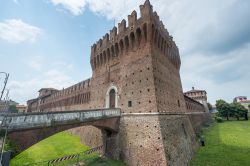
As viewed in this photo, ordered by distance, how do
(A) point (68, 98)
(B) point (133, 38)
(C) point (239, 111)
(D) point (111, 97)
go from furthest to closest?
(C) point (239, 111) → (A) point (68, 98) → (D) point (111, 97) → (B) point (133, 38)

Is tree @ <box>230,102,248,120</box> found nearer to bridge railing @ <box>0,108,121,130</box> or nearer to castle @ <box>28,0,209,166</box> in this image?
castle @ <box>28,0,209,166</box>

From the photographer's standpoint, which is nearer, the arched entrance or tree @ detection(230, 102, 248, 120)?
the arched entrance

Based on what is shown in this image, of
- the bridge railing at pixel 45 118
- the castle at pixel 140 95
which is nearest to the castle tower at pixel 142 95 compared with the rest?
the castle at pixel 140 95

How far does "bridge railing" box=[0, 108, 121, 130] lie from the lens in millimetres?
6926

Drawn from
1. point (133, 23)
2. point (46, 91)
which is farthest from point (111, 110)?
point (46, 91)

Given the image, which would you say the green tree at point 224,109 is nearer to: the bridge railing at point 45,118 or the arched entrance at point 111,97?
the arched entrance at point 111,97

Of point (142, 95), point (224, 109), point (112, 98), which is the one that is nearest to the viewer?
point (142, 95)

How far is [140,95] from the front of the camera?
1295 cm

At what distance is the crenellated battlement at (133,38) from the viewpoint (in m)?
13.7

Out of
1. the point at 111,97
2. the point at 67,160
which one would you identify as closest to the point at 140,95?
the point at 111,97

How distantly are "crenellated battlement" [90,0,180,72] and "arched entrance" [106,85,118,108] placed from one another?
396 cm

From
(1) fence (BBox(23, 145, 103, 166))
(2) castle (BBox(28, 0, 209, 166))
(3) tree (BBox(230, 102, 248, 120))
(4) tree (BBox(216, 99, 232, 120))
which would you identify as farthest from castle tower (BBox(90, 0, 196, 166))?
(3) tree (BBox(230, 102, 248, 120))

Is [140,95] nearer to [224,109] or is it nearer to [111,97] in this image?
[111,97]

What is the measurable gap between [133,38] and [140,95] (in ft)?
21.2
